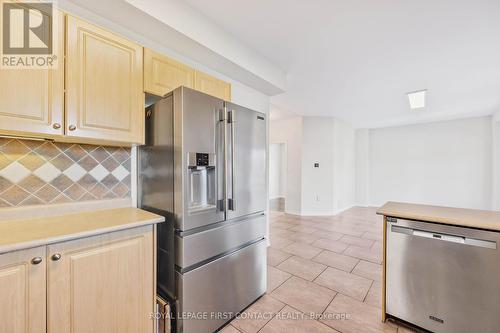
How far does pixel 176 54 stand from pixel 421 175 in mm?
7278

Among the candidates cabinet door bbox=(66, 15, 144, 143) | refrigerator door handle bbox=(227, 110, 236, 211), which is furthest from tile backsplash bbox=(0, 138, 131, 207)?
refrigerator door handle bbox=(227, 110, 236, 211)

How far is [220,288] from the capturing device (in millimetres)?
1622

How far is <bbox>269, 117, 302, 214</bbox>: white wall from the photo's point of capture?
569cm

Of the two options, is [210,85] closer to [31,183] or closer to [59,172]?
[59,172]

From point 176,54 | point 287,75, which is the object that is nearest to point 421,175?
point 287,75

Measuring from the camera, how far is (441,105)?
4441mm

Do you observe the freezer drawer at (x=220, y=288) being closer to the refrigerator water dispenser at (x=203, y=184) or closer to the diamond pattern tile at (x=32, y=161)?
the refrigerator water dispenser at (x=203, y=184)

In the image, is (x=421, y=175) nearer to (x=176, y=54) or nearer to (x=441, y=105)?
(x=441, y=105)

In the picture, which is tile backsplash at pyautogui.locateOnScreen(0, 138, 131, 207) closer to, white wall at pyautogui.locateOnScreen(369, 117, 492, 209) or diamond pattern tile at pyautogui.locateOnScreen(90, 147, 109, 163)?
diamond pattern tile at pyautogui.locateOnScreen(90, 147, 109, 163)

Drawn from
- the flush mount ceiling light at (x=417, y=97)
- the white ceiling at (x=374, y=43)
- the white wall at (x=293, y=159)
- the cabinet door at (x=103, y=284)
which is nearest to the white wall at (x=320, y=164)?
the white wall at (x=293, y=159)

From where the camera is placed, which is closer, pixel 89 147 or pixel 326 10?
pixel 89 147

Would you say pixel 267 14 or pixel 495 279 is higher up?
pixel 267 14

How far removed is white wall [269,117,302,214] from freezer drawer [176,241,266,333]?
12.6 feet

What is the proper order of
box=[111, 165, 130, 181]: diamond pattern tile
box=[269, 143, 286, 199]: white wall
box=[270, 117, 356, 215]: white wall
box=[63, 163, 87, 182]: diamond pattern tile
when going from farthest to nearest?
box=[269, 143, 286, 199]: white wall < box=[270, 117, 356, 215]: white wall < box=[111, 165, 130, 181]: diamond pattern tile < box=[63, 163, 87, 182]: diamond pattern tile
